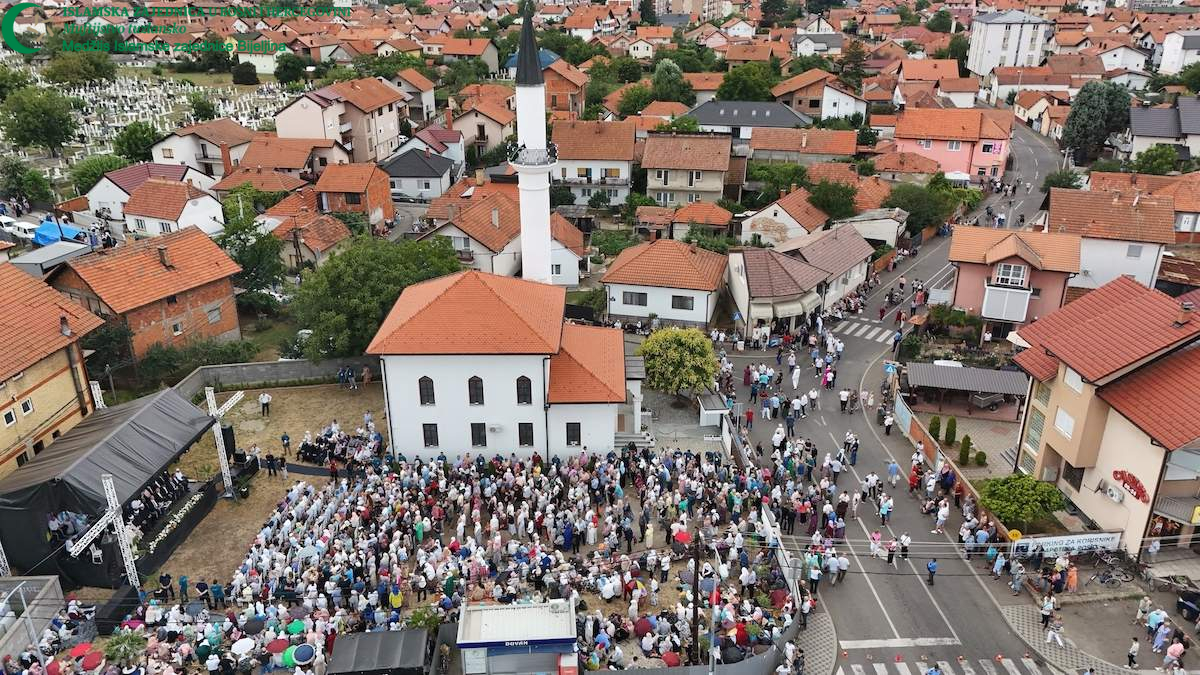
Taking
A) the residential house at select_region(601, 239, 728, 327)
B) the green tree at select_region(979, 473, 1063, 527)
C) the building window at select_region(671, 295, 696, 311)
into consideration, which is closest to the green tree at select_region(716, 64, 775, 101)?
the residential house at select_region(601, 239, 728, 327)

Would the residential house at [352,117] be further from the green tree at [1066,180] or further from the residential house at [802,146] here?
the green tree at [1066,180]

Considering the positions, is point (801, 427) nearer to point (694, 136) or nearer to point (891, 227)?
point (891, 227)

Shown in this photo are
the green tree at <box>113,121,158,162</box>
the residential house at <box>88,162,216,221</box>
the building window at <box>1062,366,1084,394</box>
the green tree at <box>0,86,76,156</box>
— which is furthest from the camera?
the green tree at <box>0,86,76,156</box>

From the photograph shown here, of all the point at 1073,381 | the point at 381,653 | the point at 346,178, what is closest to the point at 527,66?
the point at 1073,381

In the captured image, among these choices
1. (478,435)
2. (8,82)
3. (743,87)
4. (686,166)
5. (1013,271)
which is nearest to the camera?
(478,435)

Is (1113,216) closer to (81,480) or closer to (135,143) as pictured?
(81,480)

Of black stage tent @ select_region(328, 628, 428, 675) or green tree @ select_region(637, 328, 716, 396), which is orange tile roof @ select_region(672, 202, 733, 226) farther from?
black stage tent @ select_region(328, 628, 428, 675)
